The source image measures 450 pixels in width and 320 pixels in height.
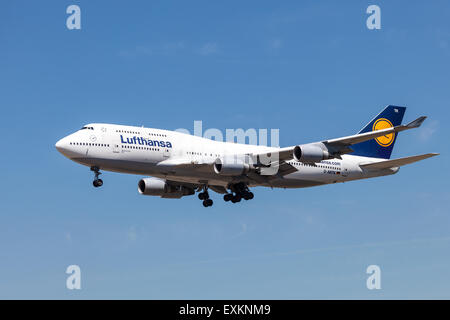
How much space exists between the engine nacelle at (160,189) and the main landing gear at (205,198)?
114 centimetres

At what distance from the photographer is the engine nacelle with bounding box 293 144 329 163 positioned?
2083 inches

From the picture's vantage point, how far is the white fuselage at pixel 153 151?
5378cm

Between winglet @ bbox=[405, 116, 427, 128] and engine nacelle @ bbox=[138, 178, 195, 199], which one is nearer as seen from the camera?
winglet @ bbox=[405, 116, 427, 128]

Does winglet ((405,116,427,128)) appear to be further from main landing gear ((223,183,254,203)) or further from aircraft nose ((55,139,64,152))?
aircraft nose ((55,139,64,152))

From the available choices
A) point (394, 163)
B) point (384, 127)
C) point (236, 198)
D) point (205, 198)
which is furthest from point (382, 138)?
point (205, 198)

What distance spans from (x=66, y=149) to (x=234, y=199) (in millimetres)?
14088

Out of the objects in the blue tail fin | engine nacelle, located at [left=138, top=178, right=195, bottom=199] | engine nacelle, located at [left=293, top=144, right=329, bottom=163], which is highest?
the blue tail fin

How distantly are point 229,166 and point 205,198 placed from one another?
7.50m

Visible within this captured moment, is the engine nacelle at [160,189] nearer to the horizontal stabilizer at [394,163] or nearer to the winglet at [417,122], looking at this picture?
the horizontal stabilizer at [394,163]

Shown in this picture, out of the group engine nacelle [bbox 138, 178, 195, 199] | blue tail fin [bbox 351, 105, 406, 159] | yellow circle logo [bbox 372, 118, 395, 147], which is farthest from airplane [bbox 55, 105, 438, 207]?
yellow circle logo [bbox 372, 118, 395, 147]

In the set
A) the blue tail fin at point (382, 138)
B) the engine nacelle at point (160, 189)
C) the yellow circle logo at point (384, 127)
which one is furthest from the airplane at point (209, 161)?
the yellow circle logo at point (384, 127)
